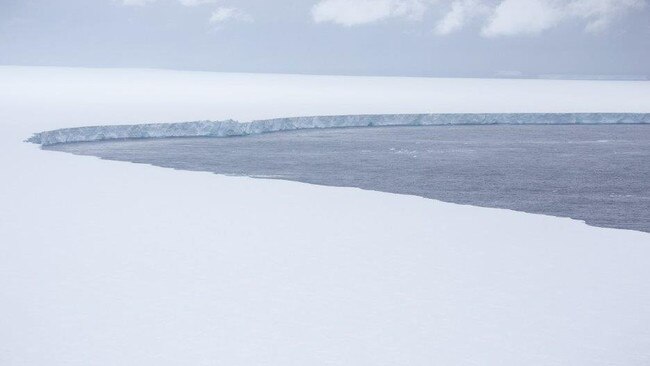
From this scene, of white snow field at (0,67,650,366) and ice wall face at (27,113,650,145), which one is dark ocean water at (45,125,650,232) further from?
white snow field at (0,67,650,366)

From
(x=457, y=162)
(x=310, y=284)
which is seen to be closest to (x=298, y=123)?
(x=457, y=162)

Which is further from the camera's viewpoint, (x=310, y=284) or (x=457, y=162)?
(x=457, y=162)

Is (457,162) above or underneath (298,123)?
underneath

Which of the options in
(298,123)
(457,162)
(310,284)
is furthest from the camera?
(298,123)

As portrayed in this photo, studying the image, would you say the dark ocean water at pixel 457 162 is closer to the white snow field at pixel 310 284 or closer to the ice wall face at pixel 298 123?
the ice wall face at pixel 298 123

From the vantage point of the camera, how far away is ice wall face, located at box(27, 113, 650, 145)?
23.5 meters

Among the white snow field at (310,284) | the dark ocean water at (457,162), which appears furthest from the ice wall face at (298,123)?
the white snow field at (310,284)

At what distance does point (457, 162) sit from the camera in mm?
18391

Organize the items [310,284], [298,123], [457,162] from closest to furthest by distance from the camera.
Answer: [310,284] → [457,162] → [298,123]

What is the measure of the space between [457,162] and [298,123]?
498 inches

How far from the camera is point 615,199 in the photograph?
1302 centimetres

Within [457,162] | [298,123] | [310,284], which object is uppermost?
[298,123]

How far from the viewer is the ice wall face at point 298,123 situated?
925 inches

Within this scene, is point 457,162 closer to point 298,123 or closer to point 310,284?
point 310,284
